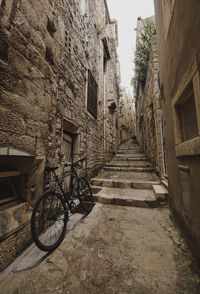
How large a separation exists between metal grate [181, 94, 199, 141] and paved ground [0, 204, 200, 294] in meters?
1.58

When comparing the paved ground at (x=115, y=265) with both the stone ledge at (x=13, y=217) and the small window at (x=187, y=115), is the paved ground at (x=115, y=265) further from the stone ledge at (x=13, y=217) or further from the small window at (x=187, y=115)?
the small window at (x=187, y=115)

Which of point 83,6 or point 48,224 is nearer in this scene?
point 48,224

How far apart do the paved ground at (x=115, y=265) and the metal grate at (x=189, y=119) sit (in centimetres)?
158

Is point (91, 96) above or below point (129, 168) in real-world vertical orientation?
above

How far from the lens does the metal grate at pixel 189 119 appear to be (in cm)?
176

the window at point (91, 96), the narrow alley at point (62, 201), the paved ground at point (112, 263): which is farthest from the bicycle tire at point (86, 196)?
the window at point (91, 96)

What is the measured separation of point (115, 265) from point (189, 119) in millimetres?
2205

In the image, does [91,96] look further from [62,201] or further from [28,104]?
[62,201]

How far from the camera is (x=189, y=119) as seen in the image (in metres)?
1.93

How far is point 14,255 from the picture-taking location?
5.36 ft

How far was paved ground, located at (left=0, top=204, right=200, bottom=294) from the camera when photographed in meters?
1.27

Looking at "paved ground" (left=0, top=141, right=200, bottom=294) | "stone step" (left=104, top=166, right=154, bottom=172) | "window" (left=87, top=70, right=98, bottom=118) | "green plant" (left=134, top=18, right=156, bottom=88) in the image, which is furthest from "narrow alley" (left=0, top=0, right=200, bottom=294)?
"green plant" (left=134, top=18, right=156, bottom=88)

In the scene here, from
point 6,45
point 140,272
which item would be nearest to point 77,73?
point 6,45

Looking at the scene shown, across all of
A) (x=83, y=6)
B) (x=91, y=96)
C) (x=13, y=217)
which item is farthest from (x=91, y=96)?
(x=13, y=217)
